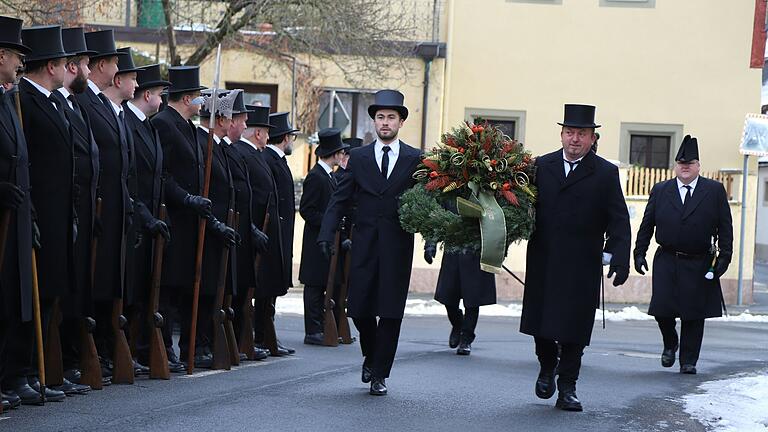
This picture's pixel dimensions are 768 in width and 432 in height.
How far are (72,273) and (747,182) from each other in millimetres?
18955

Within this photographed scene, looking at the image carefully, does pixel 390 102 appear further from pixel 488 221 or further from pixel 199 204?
pixel 199 204

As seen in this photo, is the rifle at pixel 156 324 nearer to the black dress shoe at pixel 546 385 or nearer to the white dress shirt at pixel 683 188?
the black dress shoe at pixel 546 385

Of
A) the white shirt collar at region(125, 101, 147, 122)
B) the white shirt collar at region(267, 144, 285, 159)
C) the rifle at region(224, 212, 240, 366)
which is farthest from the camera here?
the white shirt collar at region(267, 144, 285, 159)

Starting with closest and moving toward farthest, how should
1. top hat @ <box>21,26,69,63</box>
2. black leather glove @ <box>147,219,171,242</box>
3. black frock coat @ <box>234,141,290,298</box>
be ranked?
1. top hat @ <box>21,26,69,63</box>
2. black leather glove @ <box>147,219,171,242</box>
3. black frock coat @ <box>234,141,290,298</box>

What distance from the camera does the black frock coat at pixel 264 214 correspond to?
13234mm

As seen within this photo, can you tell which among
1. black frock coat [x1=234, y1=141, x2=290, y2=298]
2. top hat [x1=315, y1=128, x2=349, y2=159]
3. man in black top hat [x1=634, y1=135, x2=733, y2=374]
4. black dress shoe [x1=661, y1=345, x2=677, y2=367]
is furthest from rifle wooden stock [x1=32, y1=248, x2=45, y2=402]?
top hat [x1=315, y1=128, x2=349, y2=159]

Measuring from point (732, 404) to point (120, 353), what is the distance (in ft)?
14.7

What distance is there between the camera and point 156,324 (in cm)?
1080

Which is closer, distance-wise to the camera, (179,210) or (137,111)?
(137,111)

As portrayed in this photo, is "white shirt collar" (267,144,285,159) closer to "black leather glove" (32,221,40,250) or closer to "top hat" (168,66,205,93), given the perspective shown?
"top hat" (168,66,205,93)

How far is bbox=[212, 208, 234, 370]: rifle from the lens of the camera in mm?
11641

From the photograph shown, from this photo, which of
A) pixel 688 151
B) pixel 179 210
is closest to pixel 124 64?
pixel 179 210

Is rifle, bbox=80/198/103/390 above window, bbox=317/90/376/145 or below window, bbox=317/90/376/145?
below

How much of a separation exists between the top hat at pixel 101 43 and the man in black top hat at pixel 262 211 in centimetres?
284
